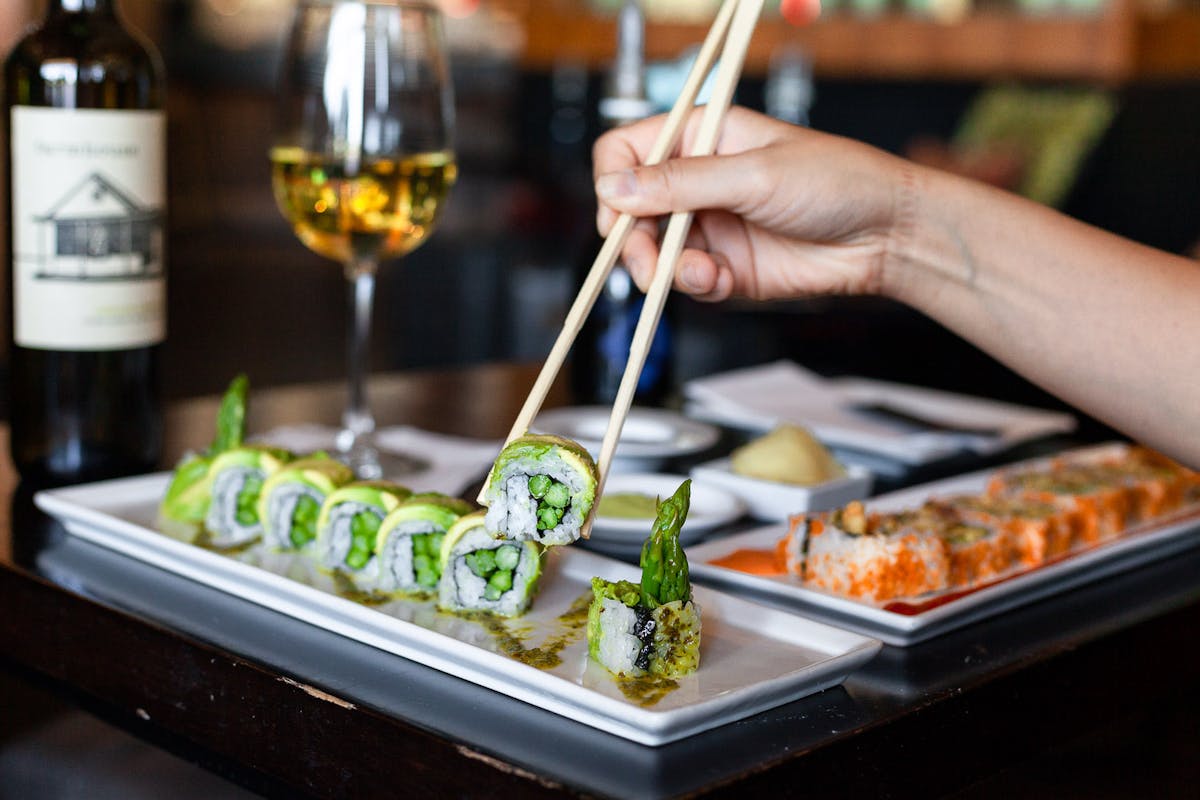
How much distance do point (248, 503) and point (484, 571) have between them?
235 millimetres

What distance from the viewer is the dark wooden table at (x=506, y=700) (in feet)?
2.33

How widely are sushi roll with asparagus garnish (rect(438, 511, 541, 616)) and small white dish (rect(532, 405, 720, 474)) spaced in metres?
0.51

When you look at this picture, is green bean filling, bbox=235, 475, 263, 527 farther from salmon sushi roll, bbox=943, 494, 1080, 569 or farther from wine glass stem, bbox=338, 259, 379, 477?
salmon sushi roll, bbox=943, 494, 1080, 569

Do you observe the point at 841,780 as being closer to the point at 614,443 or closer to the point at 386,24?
the point at 614,443

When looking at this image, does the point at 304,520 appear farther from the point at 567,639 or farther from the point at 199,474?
the point at 567,639

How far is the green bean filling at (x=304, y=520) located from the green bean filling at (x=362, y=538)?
5 cm

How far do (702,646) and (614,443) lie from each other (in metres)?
0.13

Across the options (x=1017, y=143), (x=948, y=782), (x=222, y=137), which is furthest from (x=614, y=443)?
(x=222, y=137)

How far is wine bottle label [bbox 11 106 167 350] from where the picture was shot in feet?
3.88

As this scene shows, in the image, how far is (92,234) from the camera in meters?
1.20

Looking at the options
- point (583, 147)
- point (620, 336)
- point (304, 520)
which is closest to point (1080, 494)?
point (304, 520)

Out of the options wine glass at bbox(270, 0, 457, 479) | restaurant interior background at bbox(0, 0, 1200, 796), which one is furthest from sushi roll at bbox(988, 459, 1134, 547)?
restaurant interior background at bbox(0, 0, 1200, 796)

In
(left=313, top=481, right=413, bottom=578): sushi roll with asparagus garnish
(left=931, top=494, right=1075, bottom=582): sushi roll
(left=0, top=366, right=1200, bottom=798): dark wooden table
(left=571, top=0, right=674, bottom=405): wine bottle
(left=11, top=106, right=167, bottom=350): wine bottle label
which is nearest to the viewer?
(left=0, top=366, right=1200, bottom=798): dark wooden table

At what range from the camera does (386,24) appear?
125 centimetres
